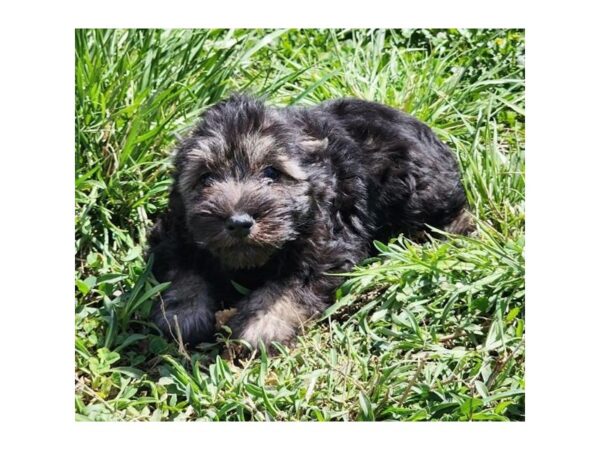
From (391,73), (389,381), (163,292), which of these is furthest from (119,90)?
(389,381)

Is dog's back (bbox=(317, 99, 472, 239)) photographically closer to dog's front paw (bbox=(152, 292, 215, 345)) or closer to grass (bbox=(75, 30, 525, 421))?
grass (bbox=(75, 30, 525, 421))

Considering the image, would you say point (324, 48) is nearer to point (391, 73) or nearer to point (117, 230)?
point (391, 73)

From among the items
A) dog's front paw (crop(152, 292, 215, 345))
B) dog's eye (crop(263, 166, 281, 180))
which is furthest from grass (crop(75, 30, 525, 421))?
dog's eye (crop(263, 166, 281, 180))

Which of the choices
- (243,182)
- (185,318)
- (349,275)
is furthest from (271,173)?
(185,318)

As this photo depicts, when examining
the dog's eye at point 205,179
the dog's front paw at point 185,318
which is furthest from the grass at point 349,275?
the dog's eye at point 205,179

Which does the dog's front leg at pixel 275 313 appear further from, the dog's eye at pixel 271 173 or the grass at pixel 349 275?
the dog's eye at pixel 271 173

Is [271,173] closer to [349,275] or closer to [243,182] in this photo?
[243,182]
